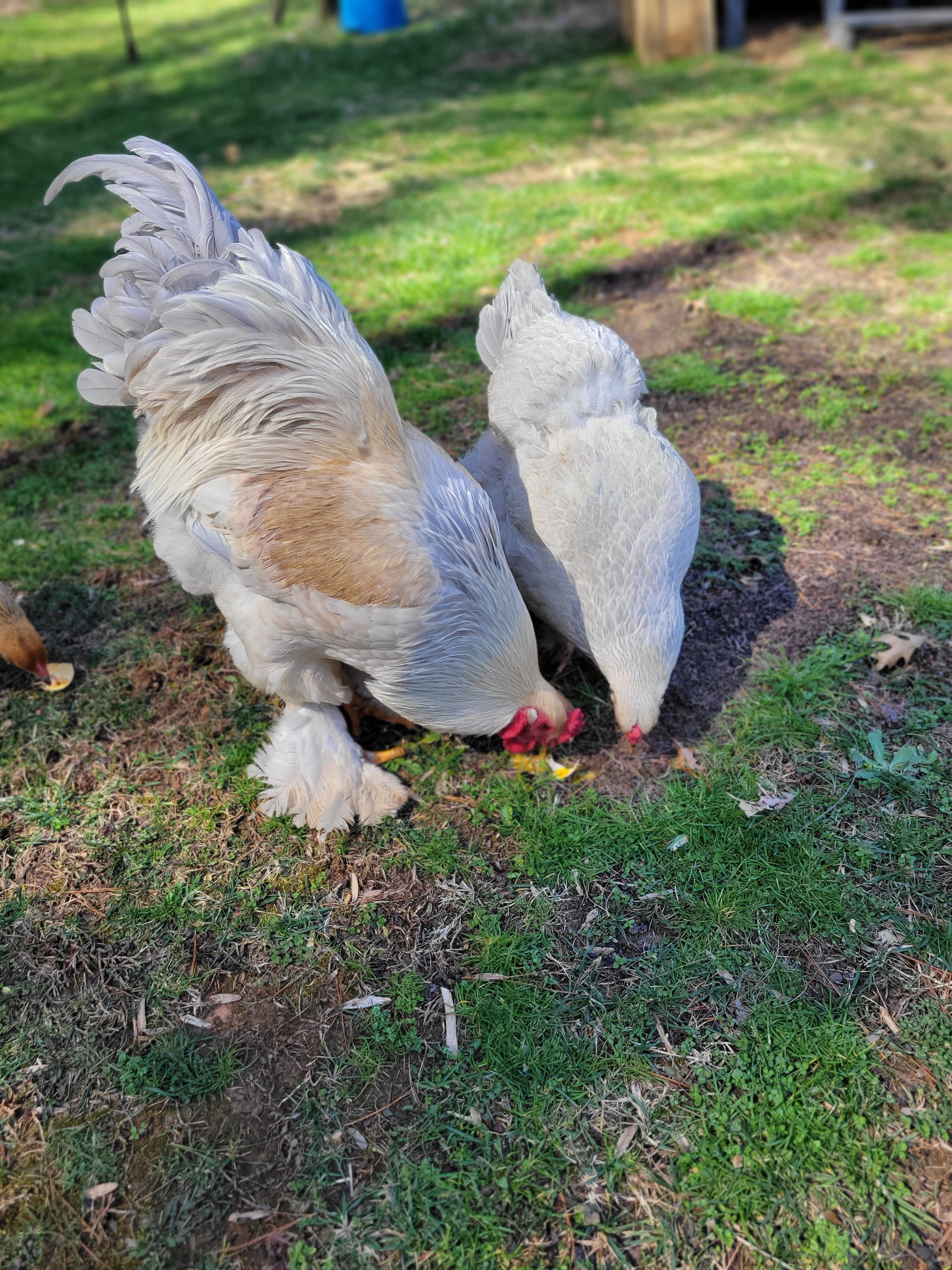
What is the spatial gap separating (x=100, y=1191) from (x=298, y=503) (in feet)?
7.01

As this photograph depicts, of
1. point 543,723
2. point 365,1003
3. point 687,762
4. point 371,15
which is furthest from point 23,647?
point 371,15

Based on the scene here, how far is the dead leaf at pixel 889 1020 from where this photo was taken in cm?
254

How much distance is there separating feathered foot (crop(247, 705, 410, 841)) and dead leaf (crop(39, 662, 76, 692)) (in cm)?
109

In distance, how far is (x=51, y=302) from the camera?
672cm

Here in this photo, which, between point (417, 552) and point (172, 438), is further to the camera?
point (172, 438)

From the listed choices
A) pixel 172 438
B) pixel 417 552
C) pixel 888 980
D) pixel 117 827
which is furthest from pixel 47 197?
pixel 888 980

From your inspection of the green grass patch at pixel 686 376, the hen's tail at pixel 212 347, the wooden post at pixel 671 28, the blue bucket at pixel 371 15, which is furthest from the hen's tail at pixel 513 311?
the blue bucket at pixel 371 15

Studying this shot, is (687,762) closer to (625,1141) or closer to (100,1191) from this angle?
(625,1141)

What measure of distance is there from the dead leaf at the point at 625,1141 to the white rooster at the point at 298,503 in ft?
4.39

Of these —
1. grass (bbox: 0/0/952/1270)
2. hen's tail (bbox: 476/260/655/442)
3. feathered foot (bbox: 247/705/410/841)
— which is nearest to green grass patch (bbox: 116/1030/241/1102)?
grass (bbox: 0/0/952/1270)

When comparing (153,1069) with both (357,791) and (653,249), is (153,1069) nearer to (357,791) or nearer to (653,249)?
(357,791)

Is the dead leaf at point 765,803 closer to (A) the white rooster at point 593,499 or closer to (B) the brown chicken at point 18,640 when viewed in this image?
(A) the white rooster at point 593,499

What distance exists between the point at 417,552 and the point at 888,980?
2090mm

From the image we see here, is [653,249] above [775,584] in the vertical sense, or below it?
above
